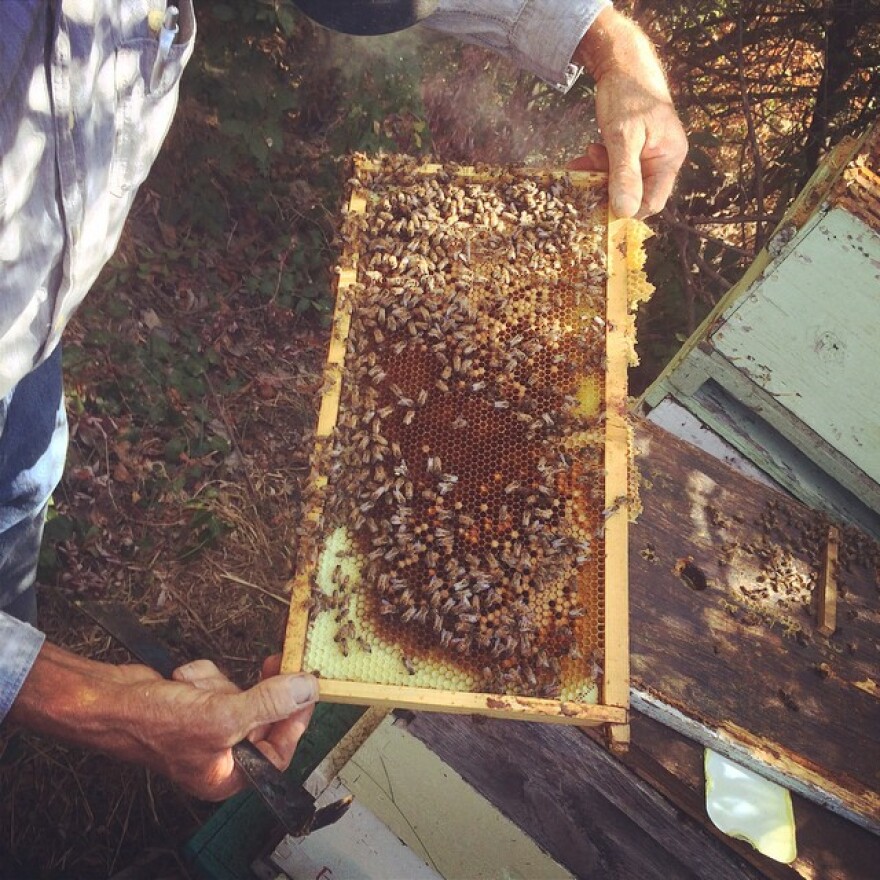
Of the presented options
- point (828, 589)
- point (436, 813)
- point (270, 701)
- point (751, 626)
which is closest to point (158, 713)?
point (270, 701)

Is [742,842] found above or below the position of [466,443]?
below

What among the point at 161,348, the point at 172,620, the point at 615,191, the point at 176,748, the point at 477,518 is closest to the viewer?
the point at 176,748

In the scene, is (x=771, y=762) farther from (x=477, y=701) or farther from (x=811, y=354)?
(x=811, y=354)

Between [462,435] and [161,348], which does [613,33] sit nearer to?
[462,435]

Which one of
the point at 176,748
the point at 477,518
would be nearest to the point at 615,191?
the point at 477,518

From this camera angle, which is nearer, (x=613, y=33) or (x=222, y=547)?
(x=613, y=33)

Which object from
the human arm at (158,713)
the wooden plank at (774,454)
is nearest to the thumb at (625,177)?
the wooden plank at (774,454)

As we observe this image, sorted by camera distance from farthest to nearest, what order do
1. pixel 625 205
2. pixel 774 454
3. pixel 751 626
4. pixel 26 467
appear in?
pixel 774 454 < pixel 751 626 < pixel 26 467 < pixel 625 205
